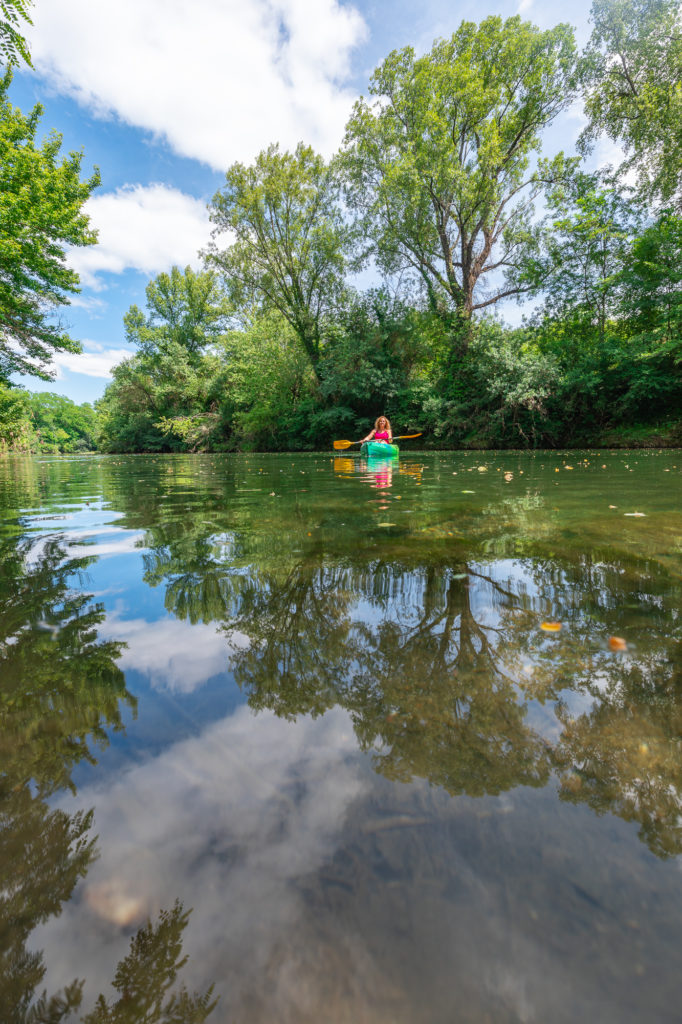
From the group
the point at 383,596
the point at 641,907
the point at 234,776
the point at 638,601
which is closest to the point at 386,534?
the point at 383,596

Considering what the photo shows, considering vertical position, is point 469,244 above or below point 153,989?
above

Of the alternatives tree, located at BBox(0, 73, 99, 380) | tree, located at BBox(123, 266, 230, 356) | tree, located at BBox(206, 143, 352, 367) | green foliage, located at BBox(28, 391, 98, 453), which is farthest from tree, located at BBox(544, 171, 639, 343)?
green foliage, located at BBox(28, 391, 98, 453)

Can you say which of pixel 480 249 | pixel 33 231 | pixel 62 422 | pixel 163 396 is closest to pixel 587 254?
pixel 480 249

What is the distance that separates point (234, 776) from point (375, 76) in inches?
1148

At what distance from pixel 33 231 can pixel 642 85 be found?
2761cm

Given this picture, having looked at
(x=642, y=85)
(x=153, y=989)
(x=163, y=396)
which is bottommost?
(x=153, y=989)

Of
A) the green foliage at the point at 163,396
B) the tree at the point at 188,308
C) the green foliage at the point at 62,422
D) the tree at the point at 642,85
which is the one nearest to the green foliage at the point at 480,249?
the tree at the point at 642,85

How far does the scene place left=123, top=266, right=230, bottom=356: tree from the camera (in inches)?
1793

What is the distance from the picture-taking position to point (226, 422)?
117 feet

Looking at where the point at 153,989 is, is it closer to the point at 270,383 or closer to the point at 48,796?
the point at 48,796

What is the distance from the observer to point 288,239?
27500 millimetres

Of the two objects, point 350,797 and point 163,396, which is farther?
point 163,396

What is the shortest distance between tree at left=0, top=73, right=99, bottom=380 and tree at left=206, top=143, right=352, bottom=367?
319 inches

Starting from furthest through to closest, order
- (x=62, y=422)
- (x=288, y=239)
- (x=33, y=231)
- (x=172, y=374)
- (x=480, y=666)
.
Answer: (x=62, y=422), (x=172, y=374), (x=288, y=239), (x=33, y=231), (x=480, y=666)
